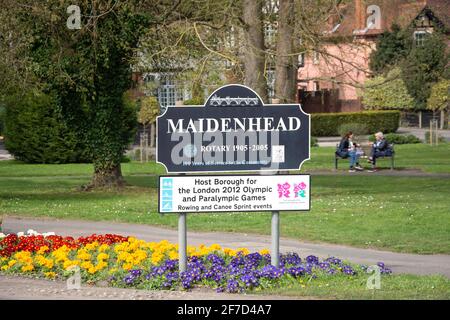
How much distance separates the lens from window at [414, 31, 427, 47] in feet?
211

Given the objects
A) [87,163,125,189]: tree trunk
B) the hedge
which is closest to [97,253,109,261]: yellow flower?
[87,163,125,189]: tree trunk

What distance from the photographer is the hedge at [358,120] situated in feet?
198

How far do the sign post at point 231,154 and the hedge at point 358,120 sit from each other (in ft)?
156

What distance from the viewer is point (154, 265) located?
13008 millimetres

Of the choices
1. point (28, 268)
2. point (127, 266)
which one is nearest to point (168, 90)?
point (28, 268)

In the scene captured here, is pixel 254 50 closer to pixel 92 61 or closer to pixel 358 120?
pixel 92 61

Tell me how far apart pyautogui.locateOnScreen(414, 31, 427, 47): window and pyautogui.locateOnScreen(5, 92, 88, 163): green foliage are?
27740 millimetres

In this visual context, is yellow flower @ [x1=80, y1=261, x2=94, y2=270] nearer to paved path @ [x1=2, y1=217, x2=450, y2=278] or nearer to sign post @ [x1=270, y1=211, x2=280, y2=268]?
sign post @ [x1=270, y1=211, x2=280, y2=268]

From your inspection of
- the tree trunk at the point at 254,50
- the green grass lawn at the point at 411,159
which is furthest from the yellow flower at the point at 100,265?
the green grass lawn at the point at 411,159

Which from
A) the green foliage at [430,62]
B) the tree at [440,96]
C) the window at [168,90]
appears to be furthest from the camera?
the tree at [440,96]

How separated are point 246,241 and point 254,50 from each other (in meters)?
6.38

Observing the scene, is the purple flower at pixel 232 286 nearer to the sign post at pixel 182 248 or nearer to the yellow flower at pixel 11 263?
the sign post at pixel 182 248

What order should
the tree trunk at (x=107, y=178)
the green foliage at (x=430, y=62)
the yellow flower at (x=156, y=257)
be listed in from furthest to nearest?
1. the green foliage at (x=430, y=62)
2. the tree trunk at (x=107, y=178)
3. the yellow flower at (x=156, y=257)
